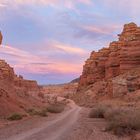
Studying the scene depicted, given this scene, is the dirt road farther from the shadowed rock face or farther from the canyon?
the shadowed rock face

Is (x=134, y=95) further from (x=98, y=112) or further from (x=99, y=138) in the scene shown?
(x=99, y=138)

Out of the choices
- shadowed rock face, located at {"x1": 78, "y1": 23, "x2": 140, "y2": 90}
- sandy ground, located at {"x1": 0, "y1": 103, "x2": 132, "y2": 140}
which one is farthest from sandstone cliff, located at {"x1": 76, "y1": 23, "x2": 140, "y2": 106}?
sandy ground, located at {"x1": 0, "y1": 103, "x2": 132, "y2": 140}

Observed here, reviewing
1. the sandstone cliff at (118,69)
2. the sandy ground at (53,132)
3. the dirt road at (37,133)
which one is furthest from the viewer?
the sandstone cliff at (118,69)

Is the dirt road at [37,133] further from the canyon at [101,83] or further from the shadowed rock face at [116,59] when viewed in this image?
the shadowed rock face at [116,59]

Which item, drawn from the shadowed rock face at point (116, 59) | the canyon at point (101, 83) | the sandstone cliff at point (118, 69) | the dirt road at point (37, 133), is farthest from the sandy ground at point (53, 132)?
the shadowed rock face at point (116, 59)

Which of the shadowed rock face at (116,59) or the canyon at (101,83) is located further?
the shadowed rock face at (116,59)

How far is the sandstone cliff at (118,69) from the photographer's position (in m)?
72.4

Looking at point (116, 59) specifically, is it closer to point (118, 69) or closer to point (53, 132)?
point (118, 69)

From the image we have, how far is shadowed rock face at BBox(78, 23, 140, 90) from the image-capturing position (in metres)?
88.2

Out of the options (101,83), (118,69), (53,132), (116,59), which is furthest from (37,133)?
(116,59)

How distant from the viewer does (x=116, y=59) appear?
97.7 m

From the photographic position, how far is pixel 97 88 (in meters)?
91.2

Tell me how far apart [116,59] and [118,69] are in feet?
13.0

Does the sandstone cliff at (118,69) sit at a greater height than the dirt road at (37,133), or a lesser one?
greater
